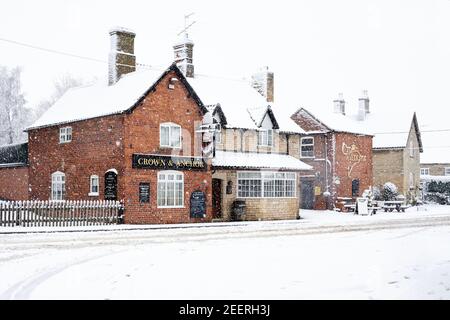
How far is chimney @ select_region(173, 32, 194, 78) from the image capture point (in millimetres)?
36281

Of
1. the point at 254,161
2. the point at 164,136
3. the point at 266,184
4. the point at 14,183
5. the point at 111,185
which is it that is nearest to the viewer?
the point at 111,185

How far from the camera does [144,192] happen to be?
29.2 metres

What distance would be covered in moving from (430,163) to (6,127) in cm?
4669

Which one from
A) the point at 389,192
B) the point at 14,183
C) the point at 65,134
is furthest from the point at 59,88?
the point at 389,192

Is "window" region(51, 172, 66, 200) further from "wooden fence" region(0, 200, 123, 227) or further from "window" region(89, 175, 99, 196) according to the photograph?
"wooden fence" region(0, 200, 123, 227)

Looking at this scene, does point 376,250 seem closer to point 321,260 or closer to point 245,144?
point 321,260

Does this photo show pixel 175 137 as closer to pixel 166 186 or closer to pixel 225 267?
pixel 166 186

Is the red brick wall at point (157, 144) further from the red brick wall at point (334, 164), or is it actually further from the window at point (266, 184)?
the red brick wall at point (334, 164)

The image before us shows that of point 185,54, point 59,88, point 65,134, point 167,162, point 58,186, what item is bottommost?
point 58,186

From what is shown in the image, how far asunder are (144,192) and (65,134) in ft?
24.6

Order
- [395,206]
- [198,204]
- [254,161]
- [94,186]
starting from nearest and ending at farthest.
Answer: [94,186], [198,204], [254,161], [395,206]

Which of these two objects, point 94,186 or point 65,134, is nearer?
point 94,186

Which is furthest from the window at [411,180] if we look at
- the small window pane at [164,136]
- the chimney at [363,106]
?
the small window pane at [164,136]

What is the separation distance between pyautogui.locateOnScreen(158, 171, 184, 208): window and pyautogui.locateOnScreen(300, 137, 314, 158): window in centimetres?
1822
